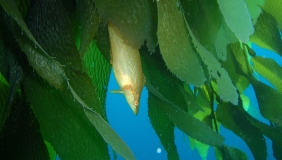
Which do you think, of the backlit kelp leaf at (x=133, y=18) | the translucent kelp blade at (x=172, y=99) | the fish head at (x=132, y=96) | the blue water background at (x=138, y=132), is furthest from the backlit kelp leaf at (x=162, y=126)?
the blue water background at (x=138, y=132)

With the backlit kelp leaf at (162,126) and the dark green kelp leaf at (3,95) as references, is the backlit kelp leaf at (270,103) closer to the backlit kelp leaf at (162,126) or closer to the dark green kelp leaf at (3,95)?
the backlit kelp leaf at (162,126)

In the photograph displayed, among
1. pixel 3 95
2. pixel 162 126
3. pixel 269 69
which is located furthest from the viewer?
pixel 269 69

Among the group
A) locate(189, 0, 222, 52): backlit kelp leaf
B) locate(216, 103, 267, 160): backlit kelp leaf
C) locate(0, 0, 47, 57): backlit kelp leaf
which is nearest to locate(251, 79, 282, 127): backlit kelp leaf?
locate(216, 103, 267, 160): backlit kelp leaf

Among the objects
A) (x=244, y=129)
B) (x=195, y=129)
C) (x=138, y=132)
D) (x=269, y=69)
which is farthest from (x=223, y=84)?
(x=138, y=132)

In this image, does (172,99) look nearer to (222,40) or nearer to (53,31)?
(222,40)

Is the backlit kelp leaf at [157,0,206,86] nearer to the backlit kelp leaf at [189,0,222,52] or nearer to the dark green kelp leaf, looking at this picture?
the backlit kelp leaf at [189,0,222,52]

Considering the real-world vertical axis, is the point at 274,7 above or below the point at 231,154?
above
